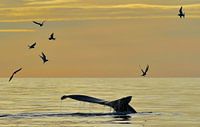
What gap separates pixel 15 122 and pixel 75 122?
447cm

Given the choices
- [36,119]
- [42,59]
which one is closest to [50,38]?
[42,59]

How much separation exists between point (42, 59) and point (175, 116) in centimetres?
1235

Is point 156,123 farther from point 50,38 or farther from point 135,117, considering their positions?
point 50,38

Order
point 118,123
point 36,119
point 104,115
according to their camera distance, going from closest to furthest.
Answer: point 118,123 → point 36,119 → point 104,115

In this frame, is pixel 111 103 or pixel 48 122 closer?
pixel 48 122

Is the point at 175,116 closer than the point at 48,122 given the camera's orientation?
No

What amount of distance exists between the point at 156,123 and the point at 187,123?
101 inches

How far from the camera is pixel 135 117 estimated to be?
57562 millimetres

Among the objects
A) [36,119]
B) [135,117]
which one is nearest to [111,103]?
[135,117]

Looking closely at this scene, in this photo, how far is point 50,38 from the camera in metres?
57.1

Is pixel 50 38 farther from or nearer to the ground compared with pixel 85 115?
farther from the ground

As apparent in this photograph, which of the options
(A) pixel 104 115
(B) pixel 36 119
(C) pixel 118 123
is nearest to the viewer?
(C) pixel 118 123

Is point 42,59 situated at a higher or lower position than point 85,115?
higher

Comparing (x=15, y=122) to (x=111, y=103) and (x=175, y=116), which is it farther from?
(x=175, y=116)
